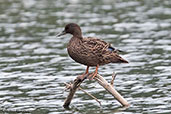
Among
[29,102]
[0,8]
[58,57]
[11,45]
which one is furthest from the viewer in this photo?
[0,8]

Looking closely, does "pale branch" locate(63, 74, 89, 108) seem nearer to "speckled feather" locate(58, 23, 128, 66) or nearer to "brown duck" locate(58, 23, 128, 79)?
"brown duck" locate(58, 23, 128, 79)

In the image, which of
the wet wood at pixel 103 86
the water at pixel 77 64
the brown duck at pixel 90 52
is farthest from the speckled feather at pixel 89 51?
the water at pixel 77 64

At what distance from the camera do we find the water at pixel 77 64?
1262cm

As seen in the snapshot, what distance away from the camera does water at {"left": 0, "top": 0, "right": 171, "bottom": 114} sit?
12617 millimetres

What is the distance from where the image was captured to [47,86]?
46.6 feet

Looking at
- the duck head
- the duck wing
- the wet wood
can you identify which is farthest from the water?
the duck head

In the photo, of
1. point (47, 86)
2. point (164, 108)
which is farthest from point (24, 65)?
point (164, 108)

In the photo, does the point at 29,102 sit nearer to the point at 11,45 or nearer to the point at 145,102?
the point at 145,102

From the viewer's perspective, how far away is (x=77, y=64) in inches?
Answer: 669

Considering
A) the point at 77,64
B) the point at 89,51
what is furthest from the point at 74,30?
A: the point at 77,64

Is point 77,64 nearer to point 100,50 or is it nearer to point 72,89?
point 72,89

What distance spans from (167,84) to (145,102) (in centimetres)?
170

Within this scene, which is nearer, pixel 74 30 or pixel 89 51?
pixel 89 51

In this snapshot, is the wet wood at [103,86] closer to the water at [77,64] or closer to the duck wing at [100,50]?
the water at [77,64]
